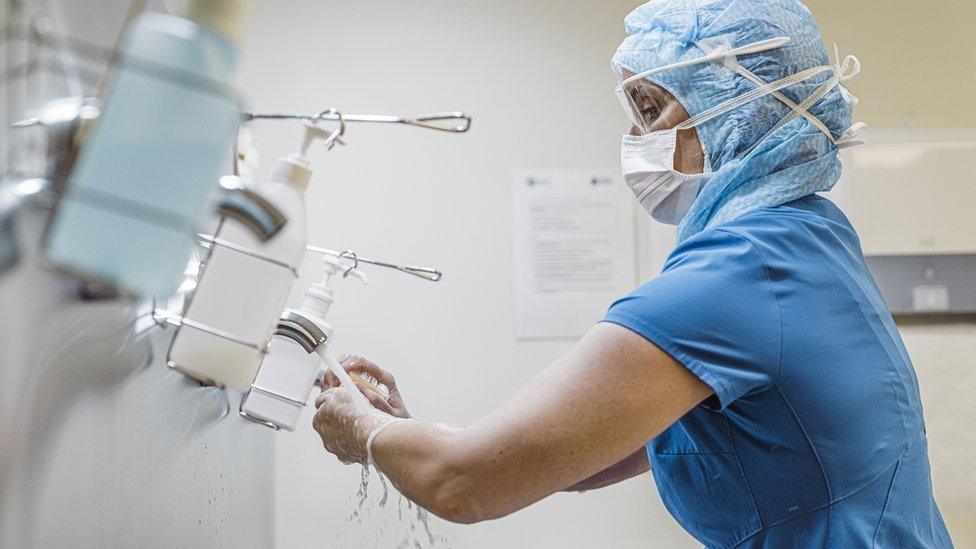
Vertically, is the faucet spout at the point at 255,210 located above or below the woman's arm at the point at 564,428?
above

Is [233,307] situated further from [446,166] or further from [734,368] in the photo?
[446,166]

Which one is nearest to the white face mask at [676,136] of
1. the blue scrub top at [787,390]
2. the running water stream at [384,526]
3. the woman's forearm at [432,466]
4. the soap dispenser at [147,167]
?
the blue scrub top at [787,390]

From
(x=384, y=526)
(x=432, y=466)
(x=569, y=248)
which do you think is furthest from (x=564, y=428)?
(x=569, y=248)

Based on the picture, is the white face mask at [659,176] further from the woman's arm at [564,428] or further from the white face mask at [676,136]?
the woman's arm at [564,428]

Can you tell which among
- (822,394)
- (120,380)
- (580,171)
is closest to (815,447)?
(822,394)

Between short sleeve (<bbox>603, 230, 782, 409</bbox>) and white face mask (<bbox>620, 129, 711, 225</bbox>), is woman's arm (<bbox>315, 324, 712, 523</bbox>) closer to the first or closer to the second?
short sleeve (<bbox>603, 230, 782, 409</bbox>)

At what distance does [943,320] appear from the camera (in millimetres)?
1905

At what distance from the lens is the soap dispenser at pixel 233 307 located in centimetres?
58

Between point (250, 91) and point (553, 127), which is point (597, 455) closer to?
point (553, 127)

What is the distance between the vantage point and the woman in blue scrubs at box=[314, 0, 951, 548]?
81 centimetres

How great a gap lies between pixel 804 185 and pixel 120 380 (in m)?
0.75

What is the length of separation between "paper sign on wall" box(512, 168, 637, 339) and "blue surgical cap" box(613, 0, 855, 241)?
0.86m

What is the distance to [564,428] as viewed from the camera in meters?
0.80

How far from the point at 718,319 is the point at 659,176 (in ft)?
1.08
